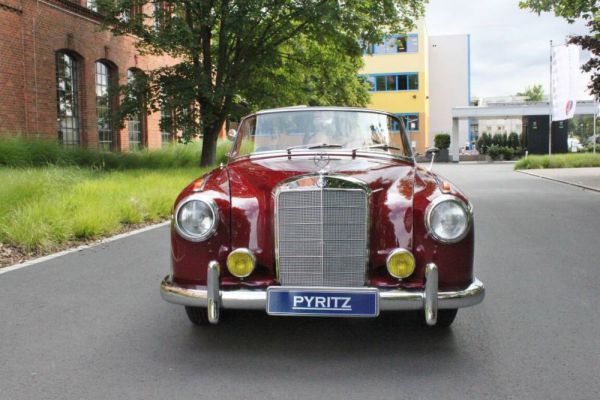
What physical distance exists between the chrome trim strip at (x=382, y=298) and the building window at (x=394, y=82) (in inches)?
1891

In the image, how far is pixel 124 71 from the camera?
937 inches

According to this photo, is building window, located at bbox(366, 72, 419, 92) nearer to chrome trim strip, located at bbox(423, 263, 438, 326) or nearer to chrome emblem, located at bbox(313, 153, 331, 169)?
chrome emblem, located at bbox(313, 153, 331, 169)

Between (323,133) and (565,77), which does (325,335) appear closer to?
(323,133)

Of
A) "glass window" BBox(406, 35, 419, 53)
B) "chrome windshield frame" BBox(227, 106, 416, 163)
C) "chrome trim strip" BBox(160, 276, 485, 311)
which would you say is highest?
"glass window" BBox(406, 35, 419, 53)

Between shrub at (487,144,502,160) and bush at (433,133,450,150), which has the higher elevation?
bush at (433,133,450,150)

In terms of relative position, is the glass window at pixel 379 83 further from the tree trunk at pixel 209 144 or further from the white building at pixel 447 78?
the tree trunk at pixel 209 144

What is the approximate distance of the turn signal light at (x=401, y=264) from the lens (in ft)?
12.2

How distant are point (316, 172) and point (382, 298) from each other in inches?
34.7

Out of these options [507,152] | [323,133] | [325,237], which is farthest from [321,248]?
[507,152]

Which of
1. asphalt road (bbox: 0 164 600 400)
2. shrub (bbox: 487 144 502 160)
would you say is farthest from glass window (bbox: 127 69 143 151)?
shrub (bbox: 487 144 502 160)

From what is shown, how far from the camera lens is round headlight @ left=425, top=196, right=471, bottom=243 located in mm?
3768

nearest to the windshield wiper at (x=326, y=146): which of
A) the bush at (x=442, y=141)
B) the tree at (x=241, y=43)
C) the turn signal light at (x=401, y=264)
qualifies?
the turn signal light at (x=401, y=264)

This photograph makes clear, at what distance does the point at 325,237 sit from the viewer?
12.3 ft

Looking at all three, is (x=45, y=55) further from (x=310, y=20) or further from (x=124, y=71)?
(x=310, y=20)
